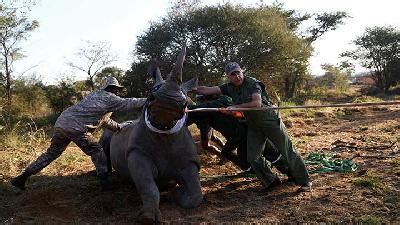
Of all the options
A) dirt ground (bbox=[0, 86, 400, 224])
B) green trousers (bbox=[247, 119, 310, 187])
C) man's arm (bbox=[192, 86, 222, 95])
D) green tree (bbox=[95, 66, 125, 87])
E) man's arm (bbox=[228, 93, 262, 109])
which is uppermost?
green tree (bbox=[95, 66, 125, 87])

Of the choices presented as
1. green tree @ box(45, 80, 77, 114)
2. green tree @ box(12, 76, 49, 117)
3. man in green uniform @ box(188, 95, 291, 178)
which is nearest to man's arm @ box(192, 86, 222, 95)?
man in green uniform @ box(188, 95, 291, 178)

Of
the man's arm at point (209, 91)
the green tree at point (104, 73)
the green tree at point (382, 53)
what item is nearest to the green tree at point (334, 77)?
the green tree at point (382, 53)

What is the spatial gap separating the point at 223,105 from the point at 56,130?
2.33 metres

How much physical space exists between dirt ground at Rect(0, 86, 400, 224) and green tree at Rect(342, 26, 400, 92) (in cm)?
2652

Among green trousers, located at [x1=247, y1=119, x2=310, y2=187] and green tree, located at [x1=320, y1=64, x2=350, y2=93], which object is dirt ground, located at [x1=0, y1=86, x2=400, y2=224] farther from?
green tree, located at [x1=320, y1=64, x2=350, y2=93]

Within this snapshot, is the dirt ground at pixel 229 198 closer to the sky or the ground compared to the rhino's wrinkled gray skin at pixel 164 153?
closer to the ground

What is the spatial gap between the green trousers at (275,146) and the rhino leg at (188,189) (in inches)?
33.5

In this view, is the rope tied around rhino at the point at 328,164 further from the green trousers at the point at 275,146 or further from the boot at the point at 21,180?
the boot at the point at 21,180

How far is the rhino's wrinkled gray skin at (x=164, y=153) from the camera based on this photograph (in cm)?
488

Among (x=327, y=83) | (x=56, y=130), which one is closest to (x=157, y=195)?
(x=56, y=130)

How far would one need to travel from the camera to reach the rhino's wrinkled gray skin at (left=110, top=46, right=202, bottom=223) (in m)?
4.88

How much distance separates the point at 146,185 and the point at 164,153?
47 centimetres

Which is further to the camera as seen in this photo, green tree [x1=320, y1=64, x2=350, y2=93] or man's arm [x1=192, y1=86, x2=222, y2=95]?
green tree [x1=320, y1=64, x2=350, y2=93]

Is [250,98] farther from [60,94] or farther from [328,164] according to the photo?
[60,94]
